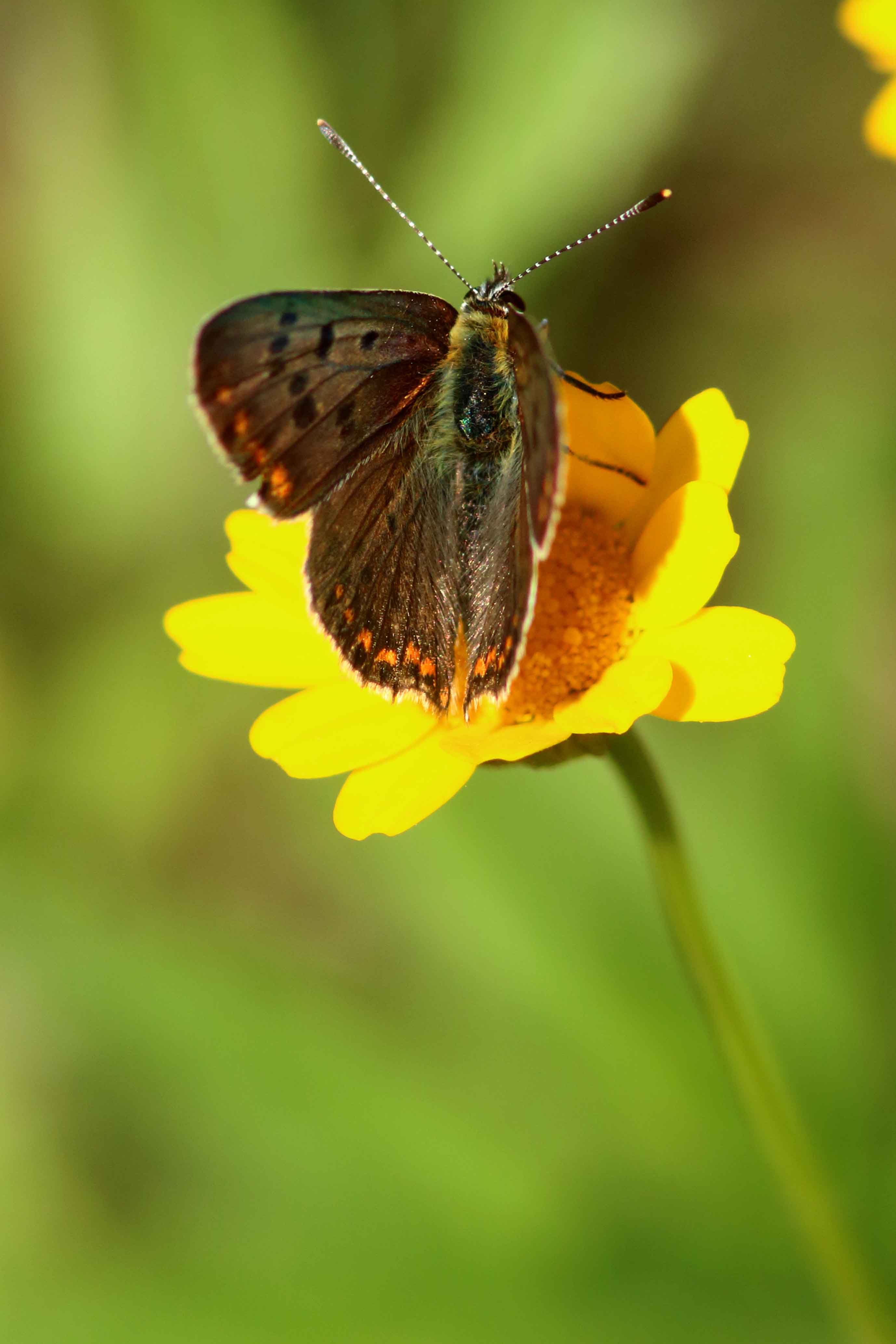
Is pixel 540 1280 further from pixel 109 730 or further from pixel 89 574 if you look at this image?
pixel 89 574

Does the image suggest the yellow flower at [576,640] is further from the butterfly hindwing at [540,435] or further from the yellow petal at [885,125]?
the yellow petal at [885,125]

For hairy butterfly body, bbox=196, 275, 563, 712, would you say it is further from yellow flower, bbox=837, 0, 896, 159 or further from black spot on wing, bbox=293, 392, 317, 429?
yellow flower, bbox=837, 0, 896, 159

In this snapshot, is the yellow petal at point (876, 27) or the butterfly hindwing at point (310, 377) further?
the yellow petal at point (876, 27)

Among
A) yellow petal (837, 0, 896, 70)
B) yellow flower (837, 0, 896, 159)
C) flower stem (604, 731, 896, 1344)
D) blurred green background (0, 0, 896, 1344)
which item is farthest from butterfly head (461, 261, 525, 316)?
yellow petal (837, 0, 896, 70)

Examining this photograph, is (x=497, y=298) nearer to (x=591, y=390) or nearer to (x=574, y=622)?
(x=591, y=390)

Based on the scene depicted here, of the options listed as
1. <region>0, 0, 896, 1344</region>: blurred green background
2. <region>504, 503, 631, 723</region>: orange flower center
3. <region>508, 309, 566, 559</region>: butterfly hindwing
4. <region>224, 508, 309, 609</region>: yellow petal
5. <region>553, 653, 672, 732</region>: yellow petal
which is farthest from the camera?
<region>0, 0, 896, 1344</region>: blurred green background

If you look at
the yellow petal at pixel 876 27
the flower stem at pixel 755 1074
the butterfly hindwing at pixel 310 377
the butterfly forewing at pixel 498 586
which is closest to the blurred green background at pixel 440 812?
the flower stem at pixel 755 1074
